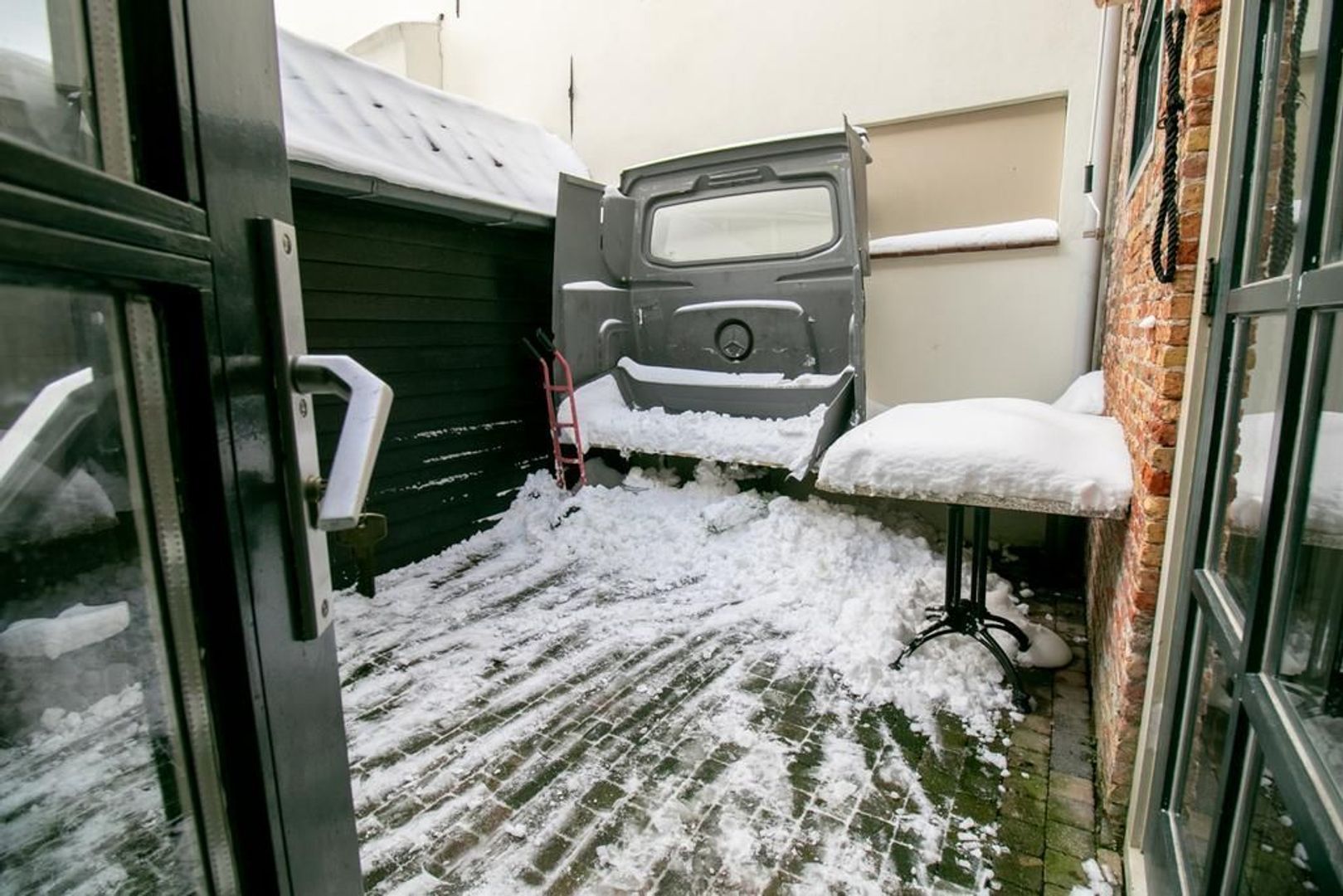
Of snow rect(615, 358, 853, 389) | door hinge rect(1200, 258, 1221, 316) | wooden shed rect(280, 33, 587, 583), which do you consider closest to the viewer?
door hinge rect(1200, 258, 1221, 316)

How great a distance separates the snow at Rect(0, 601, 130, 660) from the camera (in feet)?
1.47

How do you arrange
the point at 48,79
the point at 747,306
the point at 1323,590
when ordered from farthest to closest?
1. the point at 747,306
2. the point at 1323,590
3. the point at 48,79

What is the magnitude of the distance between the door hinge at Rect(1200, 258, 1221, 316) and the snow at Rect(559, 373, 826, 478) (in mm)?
2334

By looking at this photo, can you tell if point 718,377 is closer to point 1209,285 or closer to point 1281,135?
point 1209,285

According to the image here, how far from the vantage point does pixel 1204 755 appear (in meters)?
1.34

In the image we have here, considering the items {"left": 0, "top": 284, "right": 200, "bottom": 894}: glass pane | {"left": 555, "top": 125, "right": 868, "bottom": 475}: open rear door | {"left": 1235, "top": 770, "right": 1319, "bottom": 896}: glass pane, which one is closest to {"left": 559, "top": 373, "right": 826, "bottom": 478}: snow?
{"left": 555, "top": 125, "right": 868, "bottom": 475}: open rear door

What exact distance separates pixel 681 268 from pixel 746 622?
2585 mm

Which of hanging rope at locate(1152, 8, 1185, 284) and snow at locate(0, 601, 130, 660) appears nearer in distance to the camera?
snow at locate(0, 601, 130, 660)

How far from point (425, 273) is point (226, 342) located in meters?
3.66

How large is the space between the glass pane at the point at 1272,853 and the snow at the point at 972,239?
153 inches

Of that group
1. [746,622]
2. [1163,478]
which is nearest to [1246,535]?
[1163,478]

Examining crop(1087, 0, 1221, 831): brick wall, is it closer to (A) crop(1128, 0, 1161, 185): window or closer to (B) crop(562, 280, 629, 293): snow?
(A) crop(1128, 0, 1161, 185): window

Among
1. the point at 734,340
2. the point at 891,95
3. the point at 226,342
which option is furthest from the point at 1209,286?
the point at 891,95

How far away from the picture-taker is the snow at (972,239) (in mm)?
4191
